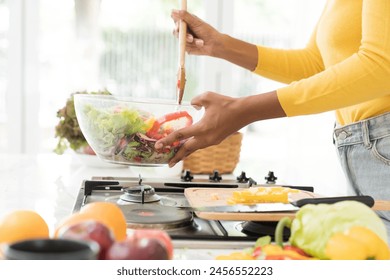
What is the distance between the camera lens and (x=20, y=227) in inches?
30.0

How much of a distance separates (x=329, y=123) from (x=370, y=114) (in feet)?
6.30

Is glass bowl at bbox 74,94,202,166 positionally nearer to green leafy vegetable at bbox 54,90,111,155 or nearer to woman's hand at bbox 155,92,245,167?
woman's hand at bbox 155,92,245,167

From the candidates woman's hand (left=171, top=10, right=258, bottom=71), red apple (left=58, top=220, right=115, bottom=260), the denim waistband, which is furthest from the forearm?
red apple (left=58, top=220, right=115, bottom=260)

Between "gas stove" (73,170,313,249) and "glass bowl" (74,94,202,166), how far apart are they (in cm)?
9

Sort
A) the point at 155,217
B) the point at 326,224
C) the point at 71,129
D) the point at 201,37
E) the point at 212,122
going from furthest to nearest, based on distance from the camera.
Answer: the point at 71,129 → the point at 201,37 → the point at 212,122 → the point at 155,217 → the point at 326,224

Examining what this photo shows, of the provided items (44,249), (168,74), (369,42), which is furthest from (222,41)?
(168,74)

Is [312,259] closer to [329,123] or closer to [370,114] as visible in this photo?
[370,114]

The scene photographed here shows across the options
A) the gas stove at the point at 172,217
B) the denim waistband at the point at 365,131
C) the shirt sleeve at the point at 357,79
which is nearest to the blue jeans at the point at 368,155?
the denim waistband at the point at 365,131

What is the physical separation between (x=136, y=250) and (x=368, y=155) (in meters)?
1.08

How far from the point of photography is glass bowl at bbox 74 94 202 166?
1310 mm

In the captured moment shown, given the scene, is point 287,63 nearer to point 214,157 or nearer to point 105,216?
point 214,157

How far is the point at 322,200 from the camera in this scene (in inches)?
37.7

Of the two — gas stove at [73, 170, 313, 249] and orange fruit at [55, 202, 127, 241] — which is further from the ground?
orange fruit at [55, 202, 127, 241]

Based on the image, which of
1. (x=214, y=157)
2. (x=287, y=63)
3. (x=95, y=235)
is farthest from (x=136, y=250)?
(x=214, y=157)
